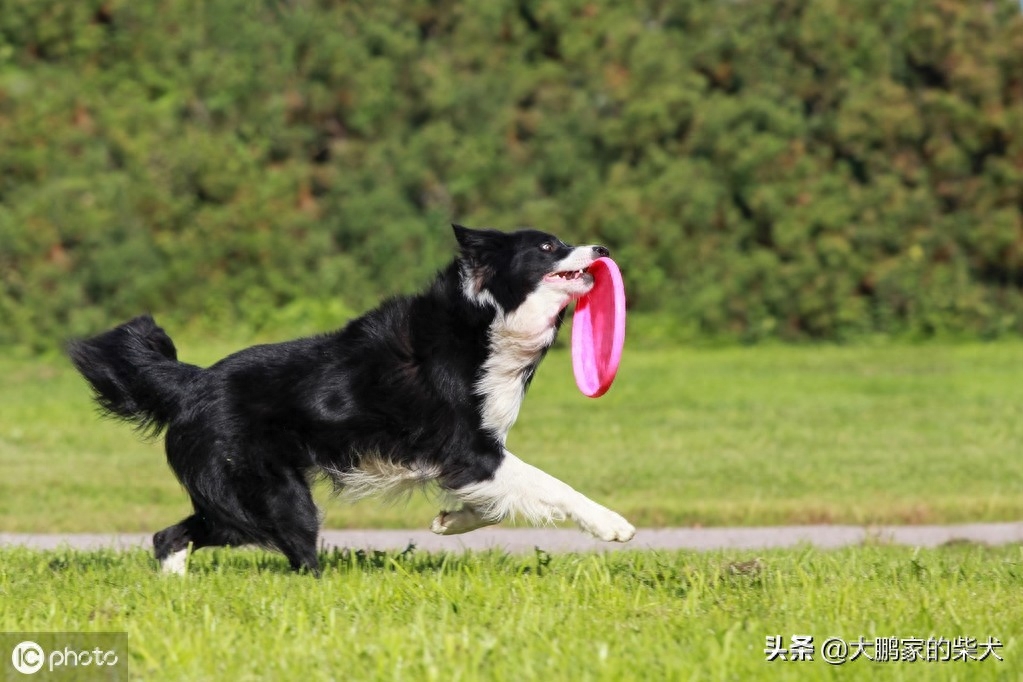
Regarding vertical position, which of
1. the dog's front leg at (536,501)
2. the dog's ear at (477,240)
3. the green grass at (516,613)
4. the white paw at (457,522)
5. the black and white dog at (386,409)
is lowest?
the green grass at (516,613)

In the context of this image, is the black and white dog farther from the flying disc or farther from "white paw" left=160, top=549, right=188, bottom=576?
the flying disc

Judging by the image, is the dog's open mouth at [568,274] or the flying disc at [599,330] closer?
the dog's open mouth at [568,274]

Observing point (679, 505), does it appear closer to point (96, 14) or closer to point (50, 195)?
point (50, 195)

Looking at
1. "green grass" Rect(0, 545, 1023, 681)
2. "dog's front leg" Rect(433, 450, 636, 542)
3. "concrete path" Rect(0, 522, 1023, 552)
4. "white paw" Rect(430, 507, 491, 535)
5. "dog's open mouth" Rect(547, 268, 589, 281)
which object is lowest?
"concrete path" Rect(0, 522, 1023, 552)

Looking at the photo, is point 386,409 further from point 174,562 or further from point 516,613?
point 516,613

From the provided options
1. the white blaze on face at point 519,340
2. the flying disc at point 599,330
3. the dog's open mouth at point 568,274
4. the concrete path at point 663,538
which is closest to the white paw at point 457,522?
the white blaze on face at point 519,340

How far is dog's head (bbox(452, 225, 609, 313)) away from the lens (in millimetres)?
6203

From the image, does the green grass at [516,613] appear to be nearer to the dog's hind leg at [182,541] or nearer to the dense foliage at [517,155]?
the dog's hind leg at [182,541]

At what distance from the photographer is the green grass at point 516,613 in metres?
4.48

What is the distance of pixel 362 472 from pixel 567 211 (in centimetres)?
1068

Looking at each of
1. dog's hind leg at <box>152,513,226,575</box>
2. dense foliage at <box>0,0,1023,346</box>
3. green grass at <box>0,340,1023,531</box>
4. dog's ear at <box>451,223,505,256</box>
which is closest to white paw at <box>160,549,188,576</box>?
dog's hind leg at <box>152,513,226,575</box>

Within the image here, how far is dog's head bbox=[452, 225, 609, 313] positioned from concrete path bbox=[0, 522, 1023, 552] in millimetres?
2394

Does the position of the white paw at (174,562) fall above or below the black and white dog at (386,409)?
below

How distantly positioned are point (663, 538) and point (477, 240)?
3189 millimetres
